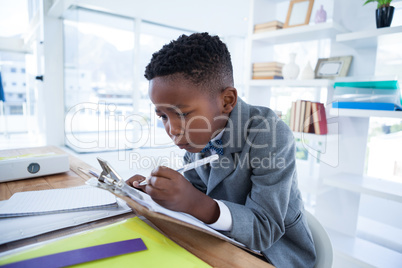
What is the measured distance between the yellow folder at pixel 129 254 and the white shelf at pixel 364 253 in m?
1.52

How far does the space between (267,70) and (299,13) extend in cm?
47

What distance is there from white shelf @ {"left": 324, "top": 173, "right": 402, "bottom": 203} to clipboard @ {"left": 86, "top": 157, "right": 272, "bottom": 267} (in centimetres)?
129

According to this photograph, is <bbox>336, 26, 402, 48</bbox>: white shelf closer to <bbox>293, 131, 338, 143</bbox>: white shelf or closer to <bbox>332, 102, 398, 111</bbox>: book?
<bbox>332, 102, 398, 111</bbox>: book

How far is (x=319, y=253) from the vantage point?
0.74m

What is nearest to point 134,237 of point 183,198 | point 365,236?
point 183,198

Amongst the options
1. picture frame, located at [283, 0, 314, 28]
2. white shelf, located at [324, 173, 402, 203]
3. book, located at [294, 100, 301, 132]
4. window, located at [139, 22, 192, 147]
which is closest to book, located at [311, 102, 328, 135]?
book, located at [294, 100, 301, 132]

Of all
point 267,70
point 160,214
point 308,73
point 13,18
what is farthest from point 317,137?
point 13,18

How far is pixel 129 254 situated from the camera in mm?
469

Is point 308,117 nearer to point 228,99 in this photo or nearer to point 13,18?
point 228,99

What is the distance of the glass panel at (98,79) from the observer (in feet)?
9.58

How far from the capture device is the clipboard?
0.49 metres

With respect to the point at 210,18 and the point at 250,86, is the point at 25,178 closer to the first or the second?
the point at 250,86

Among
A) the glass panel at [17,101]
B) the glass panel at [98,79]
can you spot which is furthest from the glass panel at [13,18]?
the glass panel at [98,79]

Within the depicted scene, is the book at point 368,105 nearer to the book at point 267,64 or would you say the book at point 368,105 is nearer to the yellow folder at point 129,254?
the book at point 267,64
